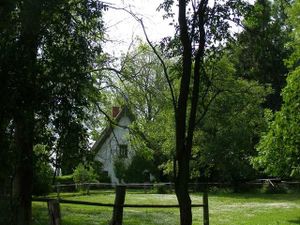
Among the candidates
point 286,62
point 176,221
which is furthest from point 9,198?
point 286,62

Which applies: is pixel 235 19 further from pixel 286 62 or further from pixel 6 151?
pixel 286 62

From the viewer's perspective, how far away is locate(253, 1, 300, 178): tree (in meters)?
21.4

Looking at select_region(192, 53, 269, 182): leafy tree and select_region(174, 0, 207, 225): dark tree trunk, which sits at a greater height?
select_region(192, 53, 269, 182): leafy tree

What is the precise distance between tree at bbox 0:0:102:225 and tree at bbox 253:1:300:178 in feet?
44.6

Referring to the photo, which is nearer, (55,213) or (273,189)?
(55,213)

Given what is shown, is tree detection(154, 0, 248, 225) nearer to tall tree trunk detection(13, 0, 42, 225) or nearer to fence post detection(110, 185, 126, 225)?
tall tree trunk detection(13, 0, 42, 225)

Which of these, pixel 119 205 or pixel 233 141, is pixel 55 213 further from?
pixel 233 141

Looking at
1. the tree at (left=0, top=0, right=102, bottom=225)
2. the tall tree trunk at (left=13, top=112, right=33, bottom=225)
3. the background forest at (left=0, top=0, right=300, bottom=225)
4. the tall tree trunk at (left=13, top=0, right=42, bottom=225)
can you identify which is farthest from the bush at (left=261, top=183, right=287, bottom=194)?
the tall tree trunk at (left=13, top=0, right=42, bottom=225)

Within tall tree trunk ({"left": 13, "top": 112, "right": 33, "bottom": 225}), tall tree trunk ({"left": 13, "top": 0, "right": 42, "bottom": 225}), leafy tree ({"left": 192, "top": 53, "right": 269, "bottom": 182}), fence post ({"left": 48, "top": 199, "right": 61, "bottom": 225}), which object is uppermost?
leafy tree ({"left": 192, "top": 53, "right": 269, "bottom": 182})

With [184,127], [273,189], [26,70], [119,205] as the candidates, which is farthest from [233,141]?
[184,127]

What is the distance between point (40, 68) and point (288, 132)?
15.6 m

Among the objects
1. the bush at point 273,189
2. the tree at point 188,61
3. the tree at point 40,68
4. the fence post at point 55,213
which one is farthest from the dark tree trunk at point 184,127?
the bush at point 273,189

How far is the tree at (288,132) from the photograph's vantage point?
21.4 meters

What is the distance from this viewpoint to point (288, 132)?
21938 millimetres
